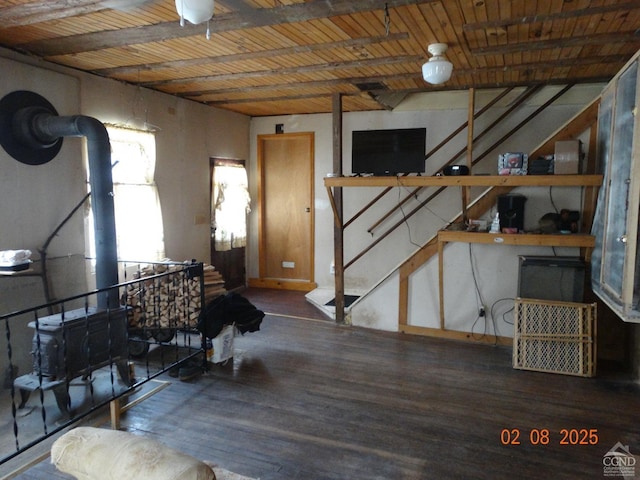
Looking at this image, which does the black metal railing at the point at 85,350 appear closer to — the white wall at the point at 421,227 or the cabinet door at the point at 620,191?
the white wall at the point at 421,227

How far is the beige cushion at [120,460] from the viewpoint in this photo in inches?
54.1

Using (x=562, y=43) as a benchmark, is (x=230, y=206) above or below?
below

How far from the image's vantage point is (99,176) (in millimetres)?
3479

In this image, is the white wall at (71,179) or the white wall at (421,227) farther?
the white wall at (421,227)

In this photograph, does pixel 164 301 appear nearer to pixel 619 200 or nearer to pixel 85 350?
pixel 85 350

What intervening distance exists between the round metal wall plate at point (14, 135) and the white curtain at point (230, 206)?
2.52 m

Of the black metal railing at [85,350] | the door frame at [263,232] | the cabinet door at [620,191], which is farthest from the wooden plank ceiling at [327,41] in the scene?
the black metal railing at [85,350]

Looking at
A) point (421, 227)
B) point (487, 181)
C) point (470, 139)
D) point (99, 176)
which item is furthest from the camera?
point (421, 227)

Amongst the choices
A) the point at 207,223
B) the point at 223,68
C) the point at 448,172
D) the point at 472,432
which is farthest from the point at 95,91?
the point at 472,432

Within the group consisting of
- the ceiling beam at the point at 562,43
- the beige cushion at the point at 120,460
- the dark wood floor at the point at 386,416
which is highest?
the ceiling beam at the point at 562,43

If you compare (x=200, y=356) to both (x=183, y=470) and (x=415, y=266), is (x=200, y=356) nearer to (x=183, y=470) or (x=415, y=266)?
(x=415, y=266)

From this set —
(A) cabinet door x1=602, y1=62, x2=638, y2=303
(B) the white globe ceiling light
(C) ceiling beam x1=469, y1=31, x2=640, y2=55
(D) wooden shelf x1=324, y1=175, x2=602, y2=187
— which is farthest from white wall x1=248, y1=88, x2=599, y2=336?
(B) the white globe ceiling light

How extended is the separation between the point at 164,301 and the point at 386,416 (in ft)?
7.80

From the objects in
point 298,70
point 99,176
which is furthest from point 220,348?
point 298,70
